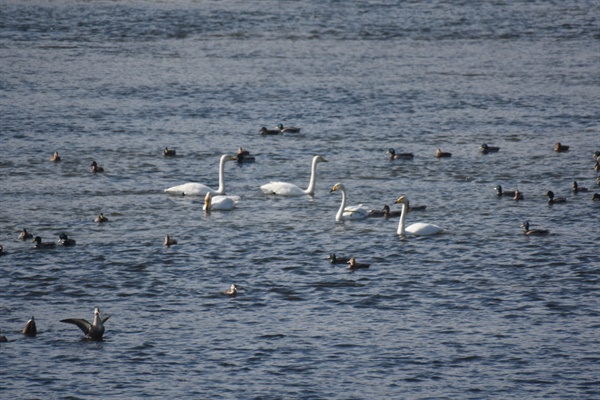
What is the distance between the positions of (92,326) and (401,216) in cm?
1135

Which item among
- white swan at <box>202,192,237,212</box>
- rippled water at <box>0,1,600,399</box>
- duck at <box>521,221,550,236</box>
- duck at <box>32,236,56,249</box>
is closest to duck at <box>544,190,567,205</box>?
rippled water at <box>0,1,600,399</box>

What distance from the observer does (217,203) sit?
36062 mm

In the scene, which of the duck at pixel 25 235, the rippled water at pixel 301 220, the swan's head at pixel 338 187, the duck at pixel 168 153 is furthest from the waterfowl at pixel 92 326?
the duck at pixel 168 153

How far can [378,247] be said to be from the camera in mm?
32031

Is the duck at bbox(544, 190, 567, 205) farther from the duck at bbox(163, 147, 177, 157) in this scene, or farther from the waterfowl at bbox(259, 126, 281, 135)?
the waterfowl at bbox(259, 126, 281, 135)

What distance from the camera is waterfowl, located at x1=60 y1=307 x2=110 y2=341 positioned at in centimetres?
2427

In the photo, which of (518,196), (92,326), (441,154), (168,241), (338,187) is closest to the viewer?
(92,326)

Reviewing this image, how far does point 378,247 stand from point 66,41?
4283 cm

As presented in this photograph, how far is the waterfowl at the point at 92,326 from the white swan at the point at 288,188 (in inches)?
537

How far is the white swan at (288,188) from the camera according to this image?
37.5m

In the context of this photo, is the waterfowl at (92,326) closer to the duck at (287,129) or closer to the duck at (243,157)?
the duck at (243,157)

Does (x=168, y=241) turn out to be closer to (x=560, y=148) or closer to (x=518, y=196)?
(x=518, y=196)

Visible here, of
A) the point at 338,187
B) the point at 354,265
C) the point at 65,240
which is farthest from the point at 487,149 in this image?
the point at 65,240

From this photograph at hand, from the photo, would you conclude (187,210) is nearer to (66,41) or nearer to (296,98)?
(296,98)
